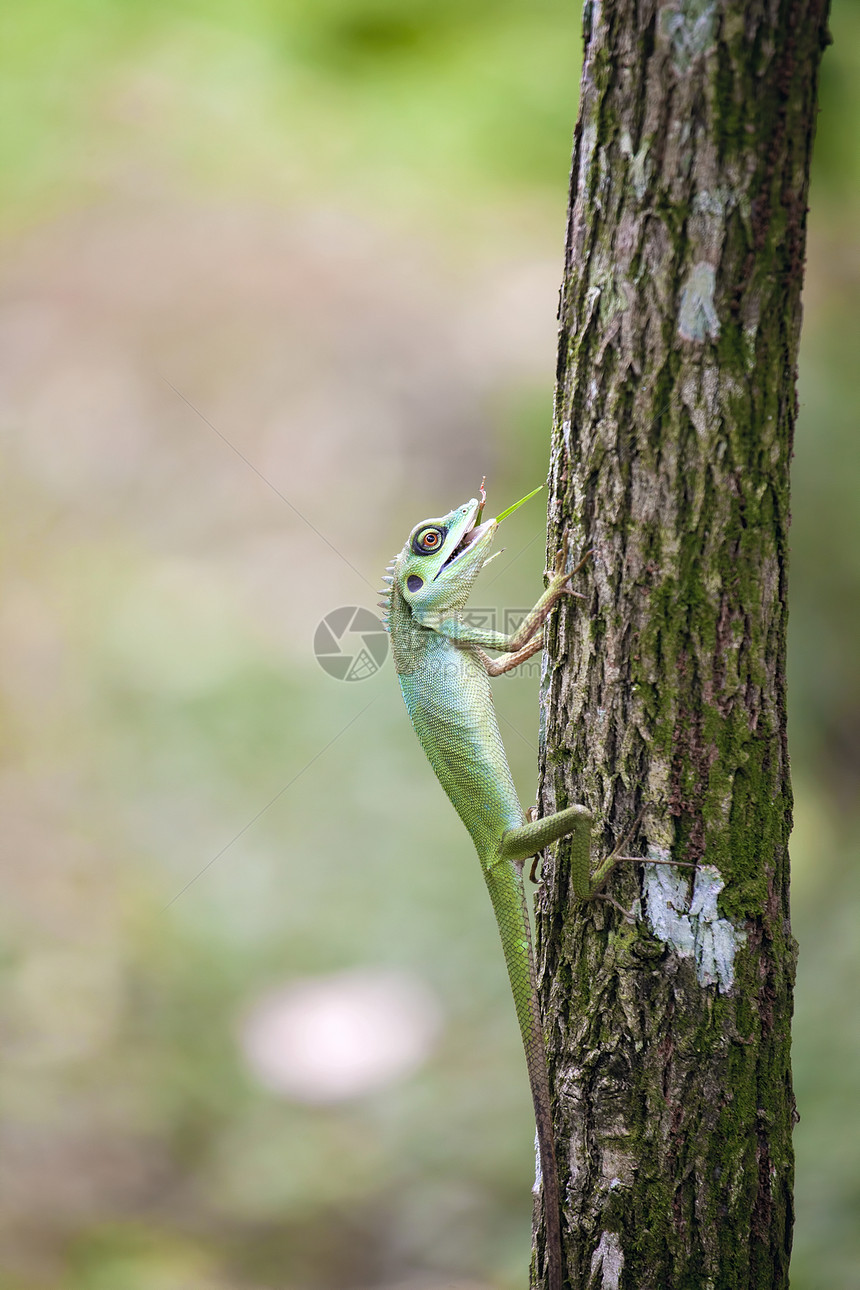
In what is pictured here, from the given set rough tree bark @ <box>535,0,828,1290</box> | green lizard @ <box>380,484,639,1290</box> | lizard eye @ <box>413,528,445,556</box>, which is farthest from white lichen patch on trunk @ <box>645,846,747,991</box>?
lizard eye @ <box>413,528,445,556</box>

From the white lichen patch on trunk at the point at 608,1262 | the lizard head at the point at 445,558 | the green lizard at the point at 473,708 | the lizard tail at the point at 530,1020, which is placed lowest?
the white lichen patch on trunk at the point at 608,1262

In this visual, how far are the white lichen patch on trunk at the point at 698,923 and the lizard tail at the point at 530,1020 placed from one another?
0.51m

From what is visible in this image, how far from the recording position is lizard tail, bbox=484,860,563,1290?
8.05 feet

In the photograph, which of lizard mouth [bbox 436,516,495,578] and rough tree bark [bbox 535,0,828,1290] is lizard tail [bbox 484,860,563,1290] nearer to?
rough tree bark [bbox 535,0,828,1290]

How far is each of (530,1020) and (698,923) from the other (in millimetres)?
620

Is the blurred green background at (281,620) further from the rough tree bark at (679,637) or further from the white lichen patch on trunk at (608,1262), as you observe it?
the rough tree bark at (679,637)

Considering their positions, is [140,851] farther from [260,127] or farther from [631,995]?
[260,127]

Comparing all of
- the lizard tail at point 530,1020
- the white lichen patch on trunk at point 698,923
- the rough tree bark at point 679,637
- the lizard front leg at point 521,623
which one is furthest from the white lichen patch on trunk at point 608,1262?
the lizard front leg at point 521,623

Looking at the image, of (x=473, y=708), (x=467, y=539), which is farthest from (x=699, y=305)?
(x=473, y=708)

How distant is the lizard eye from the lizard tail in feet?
3.87

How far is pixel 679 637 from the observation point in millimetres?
2227

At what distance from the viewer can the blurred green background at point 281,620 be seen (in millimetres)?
4586

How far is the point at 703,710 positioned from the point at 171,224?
31.2ft

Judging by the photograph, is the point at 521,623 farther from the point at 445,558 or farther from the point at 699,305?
the point at 699,305
